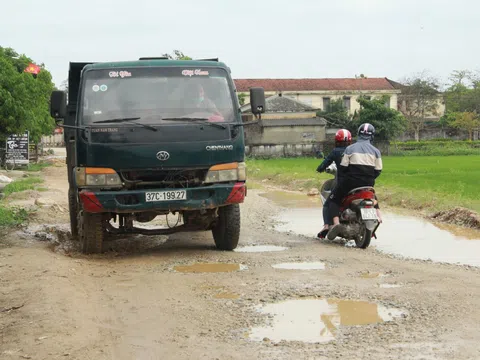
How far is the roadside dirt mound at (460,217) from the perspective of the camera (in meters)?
14.1

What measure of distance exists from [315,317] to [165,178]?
12.4 feet

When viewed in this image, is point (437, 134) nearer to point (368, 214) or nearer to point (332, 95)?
point (332, 95)

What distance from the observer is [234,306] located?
22.5 feet

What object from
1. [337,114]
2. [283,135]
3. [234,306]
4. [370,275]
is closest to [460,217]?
[370,275]

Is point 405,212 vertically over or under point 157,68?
under

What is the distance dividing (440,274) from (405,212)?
900cm

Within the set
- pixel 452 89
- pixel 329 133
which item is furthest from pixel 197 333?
pixel 452 89

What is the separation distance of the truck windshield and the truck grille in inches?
25.4

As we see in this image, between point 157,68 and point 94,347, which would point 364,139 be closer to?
point 157,68

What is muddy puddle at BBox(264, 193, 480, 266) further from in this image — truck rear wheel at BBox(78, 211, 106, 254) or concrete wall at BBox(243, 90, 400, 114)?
concrete wall at BBox(243, 90, 400, 114)

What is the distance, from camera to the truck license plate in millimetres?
9562

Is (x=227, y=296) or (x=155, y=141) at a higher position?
(x=155, y=141)

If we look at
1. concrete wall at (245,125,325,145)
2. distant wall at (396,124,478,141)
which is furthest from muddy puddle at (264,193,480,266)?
distant wall at (396,124,478,141)

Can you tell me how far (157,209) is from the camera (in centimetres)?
964
